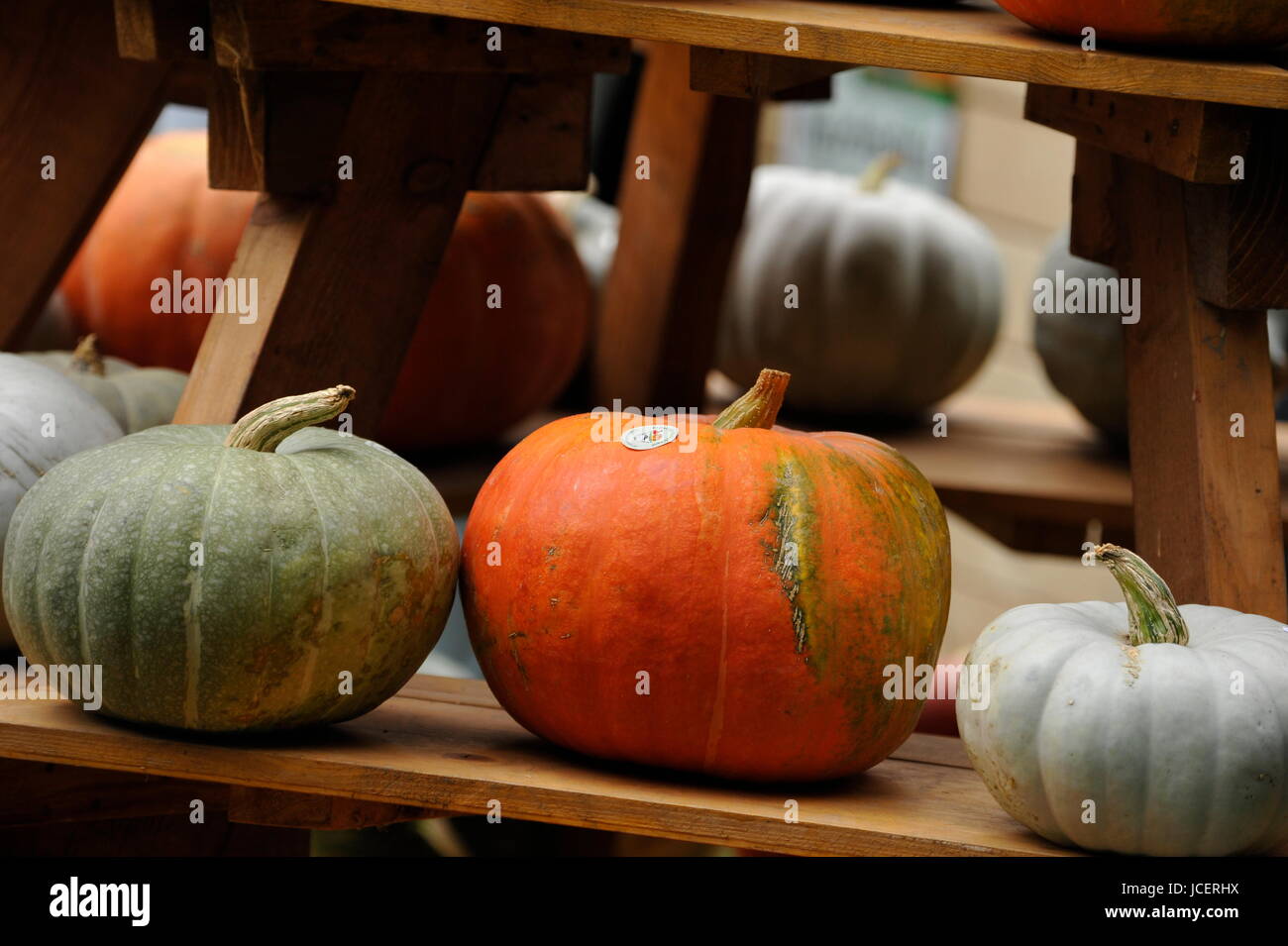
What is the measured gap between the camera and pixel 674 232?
2682mm

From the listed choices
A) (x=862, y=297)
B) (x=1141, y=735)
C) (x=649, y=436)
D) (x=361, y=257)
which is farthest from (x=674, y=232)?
(x=1141, y=735)

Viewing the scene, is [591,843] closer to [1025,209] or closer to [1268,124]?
[1268,124]

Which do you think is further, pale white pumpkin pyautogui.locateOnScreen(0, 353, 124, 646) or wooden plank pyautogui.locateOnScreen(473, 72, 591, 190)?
wooden plank pyautogui.locateOnScreen(473, 72, 591, 190)

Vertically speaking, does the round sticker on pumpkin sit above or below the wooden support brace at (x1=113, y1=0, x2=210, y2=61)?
below

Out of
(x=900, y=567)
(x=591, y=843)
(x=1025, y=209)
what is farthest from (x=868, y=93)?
(x=900, y=567)

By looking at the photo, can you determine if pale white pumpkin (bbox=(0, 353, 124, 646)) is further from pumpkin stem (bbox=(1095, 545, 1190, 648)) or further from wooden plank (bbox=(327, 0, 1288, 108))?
pumpkin stem (bbox=(1095, 545, 1190, 648))

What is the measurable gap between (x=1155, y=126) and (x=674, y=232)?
1238 mm

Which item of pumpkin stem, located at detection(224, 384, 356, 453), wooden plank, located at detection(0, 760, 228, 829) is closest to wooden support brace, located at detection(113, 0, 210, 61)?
pumpkin stem, located at detection(224, 384, 356, 453)

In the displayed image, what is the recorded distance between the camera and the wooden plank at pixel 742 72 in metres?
1.42

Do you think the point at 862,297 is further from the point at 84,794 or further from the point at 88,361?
the point at 84,794

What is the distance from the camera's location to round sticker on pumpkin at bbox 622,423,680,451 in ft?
4.64

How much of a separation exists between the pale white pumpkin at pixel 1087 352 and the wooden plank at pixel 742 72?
129 centimetres

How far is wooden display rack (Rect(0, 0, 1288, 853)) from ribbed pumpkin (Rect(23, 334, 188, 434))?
0.29ft

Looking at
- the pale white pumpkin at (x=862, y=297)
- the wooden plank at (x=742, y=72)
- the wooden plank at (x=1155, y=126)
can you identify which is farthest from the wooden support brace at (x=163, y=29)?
the pale white pumpkin at (x=862, y=297)
